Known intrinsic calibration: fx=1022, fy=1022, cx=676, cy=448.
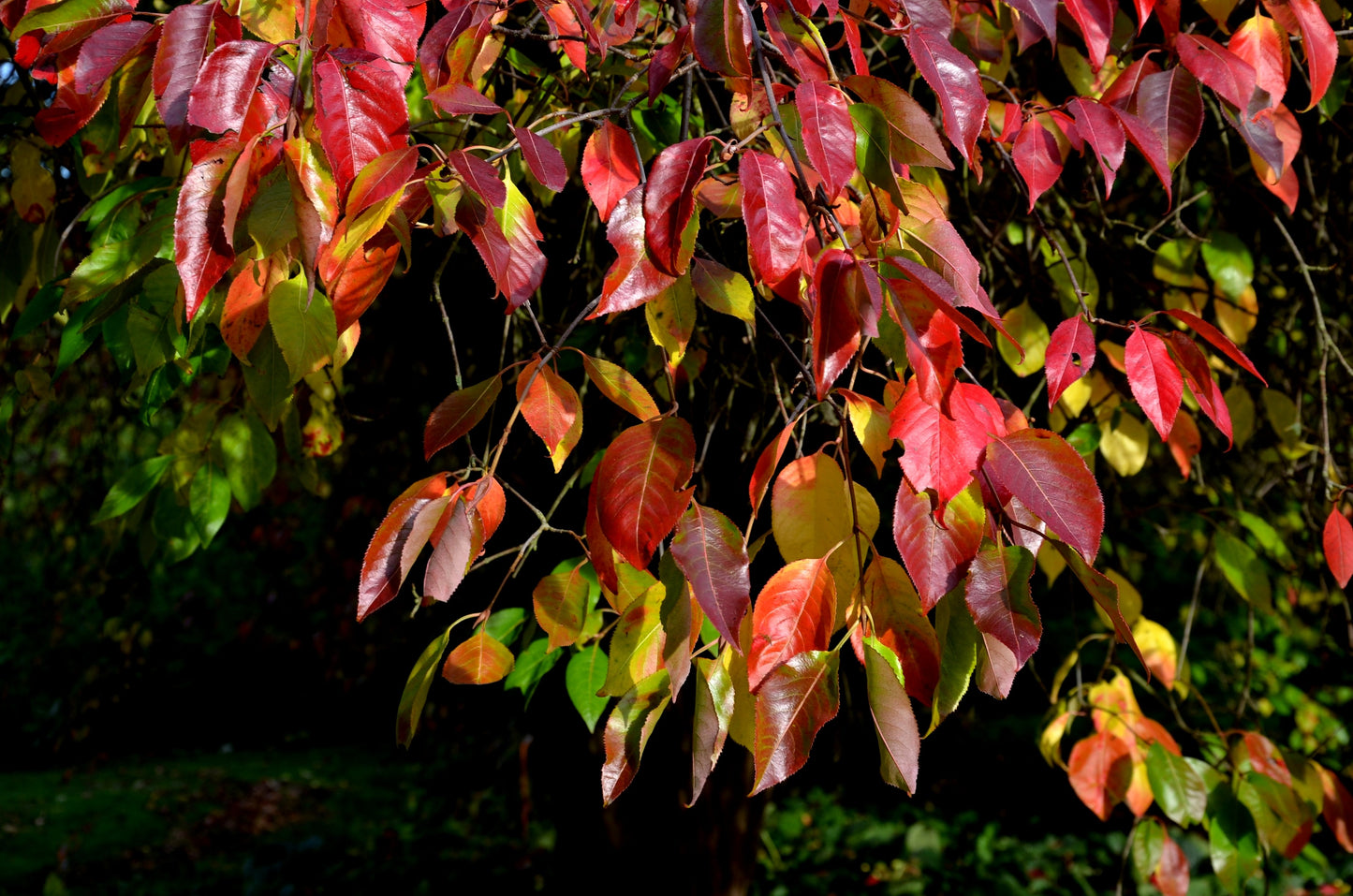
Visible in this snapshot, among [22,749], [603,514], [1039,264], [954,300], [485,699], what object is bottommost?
[22,749]

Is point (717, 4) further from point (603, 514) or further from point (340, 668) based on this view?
point (340, 668)

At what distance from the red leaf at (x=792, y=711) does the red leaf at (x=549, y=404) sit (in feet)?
0.98

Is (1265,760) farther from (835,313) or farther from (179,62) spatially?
(179,62)

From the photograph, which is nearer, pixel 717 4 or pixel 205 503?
pixel 717 4

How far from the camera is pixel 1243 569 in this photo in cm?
169

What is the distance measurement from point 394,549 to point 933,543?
1.33ft

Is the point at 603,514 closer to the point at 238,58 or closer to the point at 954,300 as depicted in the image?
the point at 954,300

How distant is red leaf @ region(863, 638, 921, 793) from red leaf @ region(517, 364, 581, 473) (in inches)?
13.2

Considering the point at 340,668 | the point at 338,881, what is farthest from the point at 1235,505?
the point at 340,668

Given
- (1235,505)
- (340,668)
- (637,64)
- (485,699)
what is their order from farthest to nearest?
(340,668) → (485,699) → (1235,505) → (637,64)

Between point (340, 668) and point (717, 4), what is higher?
point (717, 4)

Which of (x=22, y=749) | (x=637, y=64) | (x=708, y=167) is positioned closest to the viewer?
(x=708, y=167)

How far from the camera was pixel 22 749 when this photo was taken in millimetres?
8828

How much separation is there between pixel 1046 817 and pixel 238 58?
5817mm
